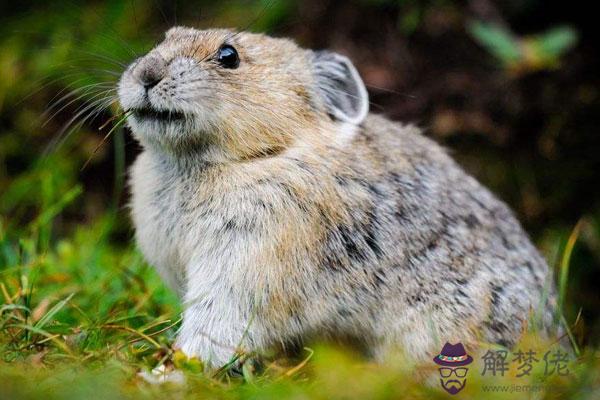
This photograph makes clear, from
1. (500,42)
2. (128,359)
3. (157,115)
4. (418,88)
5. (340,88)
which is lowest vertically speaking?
(128,359)

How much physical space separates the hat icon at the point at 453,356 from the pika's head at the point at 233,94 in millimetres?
1855

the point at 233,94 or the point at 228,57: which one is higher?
the point at 228,57

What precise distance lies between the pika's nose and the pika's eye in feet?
1.57

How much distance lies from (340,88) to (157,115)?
1.59 meters

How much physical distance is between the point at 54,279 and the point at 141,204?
1290 millimetres

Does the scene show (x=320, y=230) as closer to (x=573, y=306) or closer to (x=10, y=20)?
(x=573, y=306)

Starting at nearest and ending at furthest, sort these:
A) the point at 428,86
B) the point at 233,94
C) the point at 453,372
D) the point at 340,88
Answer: the point at 453,372 < the point at 233,94 < the point at 340,88 < the point at 428,86

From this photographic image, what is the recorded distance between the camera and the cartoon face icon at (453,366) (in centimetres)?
507

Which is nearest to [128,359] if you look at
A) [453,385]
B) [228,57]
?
[453,385]

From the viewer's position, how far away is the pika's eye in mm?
5781

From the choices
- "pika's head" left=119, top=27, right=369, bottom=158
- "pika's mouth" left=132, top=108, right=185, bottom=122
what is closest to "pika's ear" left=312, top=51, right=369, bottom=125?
"pika's head" left=119, top=27, right=369, bottom=158

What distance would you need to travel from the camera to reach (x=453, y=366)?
532cm

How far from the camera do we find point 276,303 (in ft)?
17.6

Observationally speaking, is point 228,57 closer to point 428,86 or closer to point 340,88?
point 340,88
